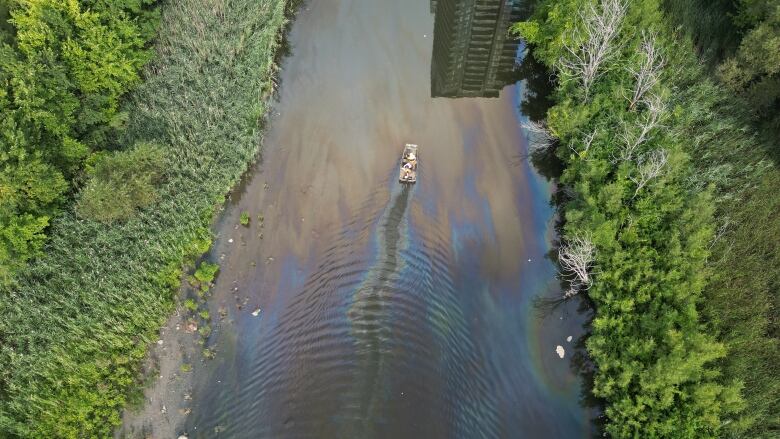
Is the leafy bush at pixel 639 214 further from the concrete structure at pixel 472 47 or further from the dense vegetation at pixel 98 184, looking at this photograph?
the dense vegetation at pixel 98 184

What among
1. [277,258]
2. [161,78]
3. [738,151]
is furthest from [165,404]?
[738,151]

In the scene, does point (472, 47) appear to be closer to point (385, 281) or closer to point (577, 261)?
point (577, 261)

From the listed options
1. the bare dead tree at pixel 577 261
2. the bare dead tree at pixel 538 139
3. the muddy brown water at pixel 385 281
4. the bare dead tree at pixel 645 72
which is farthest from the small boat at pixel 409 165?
the bare dead tree at pixel 645 72

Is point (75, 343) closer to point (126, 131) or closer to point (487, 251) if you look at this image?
point (126, 131)

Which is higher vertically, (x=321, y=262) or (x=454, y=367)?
(x=321, y=262)

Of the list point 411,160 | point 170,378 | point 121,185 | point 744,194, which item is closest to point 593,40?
point 744,194
